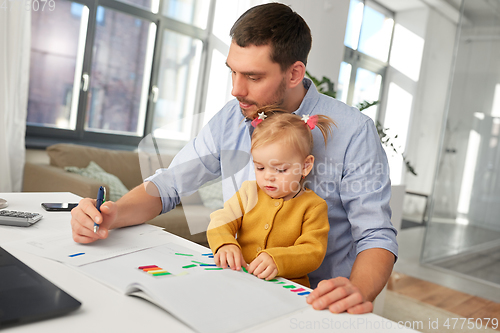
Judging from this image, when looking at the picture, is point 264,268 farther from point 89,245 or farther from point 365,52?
point 365,52

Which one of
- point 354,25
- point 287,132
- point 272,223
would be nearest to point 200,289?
point 272,223

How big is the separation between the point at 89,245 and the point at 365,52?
5830 millimetres

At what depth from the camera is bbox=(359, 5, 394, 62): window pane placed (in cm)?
585

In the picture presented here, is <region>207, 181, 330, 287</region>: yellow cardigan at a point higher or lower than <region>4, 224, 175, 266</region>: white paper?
higher

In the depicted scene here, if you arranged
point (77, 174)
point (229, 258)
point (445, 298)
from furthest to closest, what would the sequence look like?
point (445, 298), point (77, 174), point (229, 258)

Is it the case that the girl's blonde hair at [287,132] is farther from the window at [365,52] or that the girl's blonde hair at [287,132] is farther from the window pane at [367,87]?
the window pane at [367,87]

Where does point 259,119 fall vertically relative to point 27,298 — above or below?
above

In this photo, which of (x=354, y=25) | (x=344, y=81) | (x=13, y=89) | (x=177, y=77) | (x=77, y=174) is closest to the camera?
(x=77, y=174)

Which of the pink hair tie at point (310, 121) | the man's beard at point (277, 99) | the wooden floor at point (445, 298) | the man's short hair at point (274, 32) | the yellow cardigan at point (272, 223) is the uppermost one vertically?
the man's short hair at point (274, 32)

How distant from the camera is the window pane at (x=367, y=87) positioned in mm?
5957

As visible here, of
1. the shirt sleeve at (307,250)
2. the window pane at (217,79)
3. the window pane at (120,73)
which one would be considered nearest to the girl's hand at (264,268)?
the shirt sleeve at (307,250)

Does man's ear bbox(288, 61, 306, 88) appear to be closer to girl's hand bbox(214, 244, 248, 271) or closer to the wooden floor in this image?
girl's hand bbox(214, 244, 248, 271)

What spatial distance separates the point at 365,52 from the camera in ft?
19.6

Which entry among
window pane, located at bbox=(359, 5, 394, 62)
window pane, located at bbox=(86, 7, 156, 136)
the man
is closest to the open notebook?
the man
